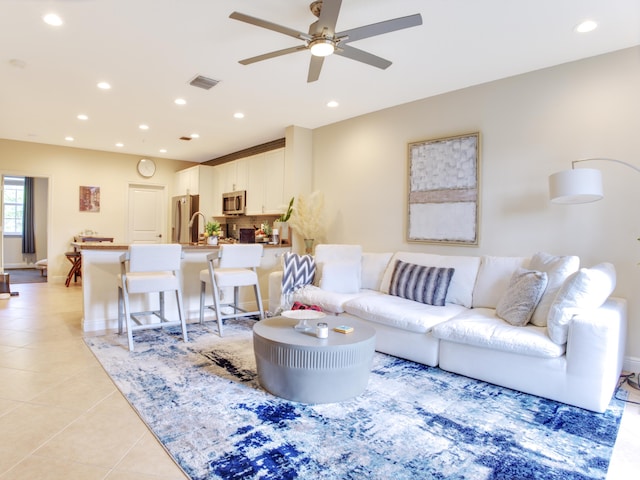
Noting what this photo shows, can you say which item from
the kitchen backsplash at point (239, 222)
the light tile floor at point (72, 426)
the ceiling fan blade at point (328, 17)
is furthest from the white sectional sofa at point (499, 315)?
the kitchen backsplash at point (239, 222)

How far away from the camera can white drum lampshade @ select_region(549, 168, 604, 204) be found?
2.84 m

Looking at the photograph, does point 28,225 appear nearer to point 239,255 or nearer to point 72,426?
point 239,255

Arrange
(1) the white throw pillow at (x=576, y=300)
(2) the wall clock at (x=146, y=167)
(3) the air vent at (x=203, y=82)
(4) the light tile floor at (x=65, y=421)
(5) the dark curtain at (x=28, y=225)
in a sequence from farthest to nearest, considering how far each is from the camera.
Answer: (5) the dark curtain at (x=28, y=225) → (2) the wall clock at (x=146, y=167) → (3) the air vent at (x=203, y=82) → (1) the white throw pillow at (x=576, y=300) → (4) the light tile floor at (x=65, y=421)

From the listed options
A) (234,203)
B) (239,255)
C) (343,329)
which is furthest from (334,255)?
(234,203)

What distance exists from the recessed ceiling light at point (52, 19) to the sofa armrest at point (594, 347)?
4.13 metres

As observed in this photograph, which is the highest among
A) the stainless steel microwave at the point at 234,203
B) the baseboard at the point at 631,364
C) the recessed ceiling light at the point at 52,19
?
the recessed ceiling light at the point at 52,19

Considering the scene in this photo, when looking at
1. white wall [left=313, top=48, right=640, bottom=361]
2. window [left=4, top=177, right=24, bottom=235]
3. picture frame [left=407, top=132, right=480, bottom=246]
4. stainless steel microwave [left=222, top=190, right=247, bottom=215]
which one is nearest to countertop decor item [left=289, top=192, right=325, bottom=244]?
white wall [left=313, top=48, right=640, bottom=361]

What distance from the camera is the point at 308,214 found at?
5.22 m

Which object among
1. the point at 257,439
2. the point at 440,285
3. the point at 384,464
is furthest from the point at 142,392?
the point at 440,285

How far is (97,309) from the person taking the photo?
411 centimetres

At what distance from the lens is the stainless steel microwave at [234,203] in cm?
675

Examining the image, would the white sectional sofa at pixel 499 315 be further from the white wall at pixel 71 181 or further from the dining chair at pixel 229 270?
the white wall at pixel 71 181

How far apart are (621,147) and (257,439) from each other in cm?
349

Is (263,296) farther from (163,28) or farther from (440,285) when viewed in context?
(163,28)
